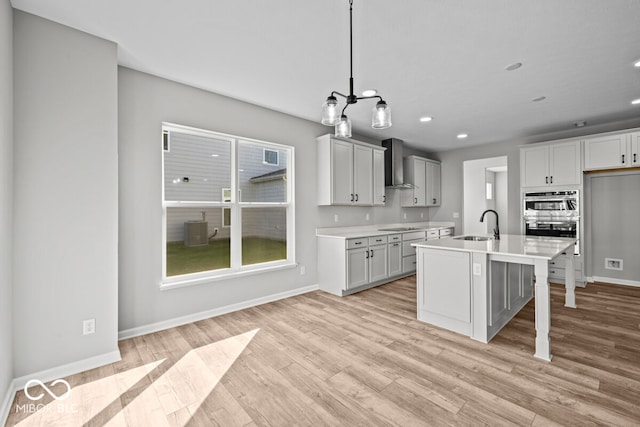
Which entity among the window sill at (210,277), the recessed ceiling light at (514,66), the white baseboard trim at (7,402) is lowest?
the white baseboard trim at (7,402)

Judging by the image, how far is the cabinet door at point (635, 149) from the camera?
4117 mm

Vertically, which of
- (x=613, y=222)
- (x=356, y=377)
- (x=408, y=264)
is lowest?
(x=356, y=377)

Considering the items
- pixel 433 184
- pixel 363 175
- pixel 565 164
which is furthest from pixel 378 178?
pixel 565 164

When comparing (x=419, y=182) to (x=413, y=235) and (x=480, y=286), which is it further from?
(x=480, y=286)

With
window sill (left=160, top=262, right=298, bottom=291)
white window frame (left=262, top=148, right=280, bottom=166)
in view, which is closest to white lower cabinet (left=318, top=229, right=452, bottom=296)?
window sill (left=160, top=262, right=298, bottom=291)

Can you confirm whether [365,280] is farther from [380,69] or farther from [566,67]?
[566,67]

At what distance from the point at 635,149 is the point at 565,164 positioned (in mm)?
781

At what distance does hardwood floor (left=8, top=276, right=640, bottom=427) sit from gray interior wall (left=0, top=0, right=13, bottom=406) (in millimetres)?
348

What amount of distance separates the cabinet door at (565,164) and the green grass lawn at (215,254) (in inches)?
182

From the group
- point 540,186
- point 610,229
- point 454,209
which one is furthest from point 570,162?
point 454,209

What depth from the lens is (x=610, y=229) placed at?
4723 mm

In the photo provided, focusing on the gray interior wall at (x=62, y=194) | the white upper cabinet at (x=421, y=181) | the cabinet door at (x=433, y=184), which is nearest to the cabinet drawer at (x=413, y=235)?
the white upper cabinet at (x=421, y=181)

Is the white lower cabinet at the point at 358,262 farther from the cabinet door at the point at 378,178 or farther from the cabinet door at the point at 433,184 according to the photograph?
the cabinet door at the point at 433,184

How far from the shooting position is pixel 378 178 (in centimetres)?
520
